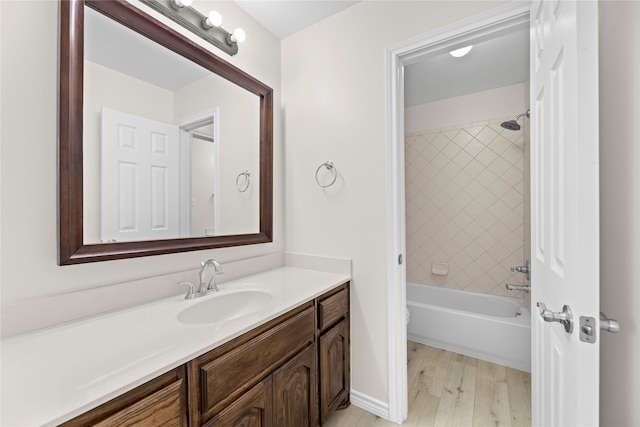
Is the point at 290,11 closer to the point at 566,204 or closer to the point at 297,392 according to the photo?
the point at 566,204

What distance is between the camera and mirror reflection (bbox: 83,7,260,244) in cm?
104

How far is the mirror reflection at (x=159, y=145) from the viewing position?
1038 millimetres

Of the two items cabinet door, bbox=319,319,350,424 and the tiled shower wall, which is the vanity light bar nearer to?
cabinet door, bbox=319,319,350,424

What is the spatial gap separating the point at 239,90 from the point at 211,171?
551 mm

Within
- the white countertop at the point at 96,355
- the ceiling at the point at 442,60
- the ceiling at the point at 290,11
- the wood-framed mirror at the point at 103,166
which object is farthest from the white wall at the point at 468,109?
the white countertop at the point at 96,355

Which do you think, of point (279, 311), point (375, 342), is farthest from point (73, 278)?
point (375, 342)

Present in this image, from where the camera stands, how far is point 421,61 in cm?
179

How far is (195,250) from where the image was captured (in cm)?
136

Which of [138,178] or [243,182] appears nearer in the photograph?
[138,178]

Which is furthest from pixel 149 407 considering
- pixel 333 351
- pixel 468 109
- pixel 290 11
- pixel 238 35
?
pixel 468 109

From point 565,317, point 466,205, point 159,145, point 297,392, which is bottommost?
point 297,392

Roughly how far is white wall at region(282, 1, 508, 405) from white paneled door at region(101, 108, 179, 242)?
0.79 metres

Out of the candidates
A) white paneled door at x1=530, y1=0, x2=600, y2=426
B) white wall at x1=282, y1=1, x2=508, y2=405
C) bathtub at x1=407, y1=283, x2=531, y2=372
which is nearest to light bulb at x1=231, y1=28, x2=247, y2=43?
white wall at x1=282, y1=1, x2=508, y2=405

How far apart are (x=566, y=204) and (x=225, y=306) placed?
1339 millimetres
